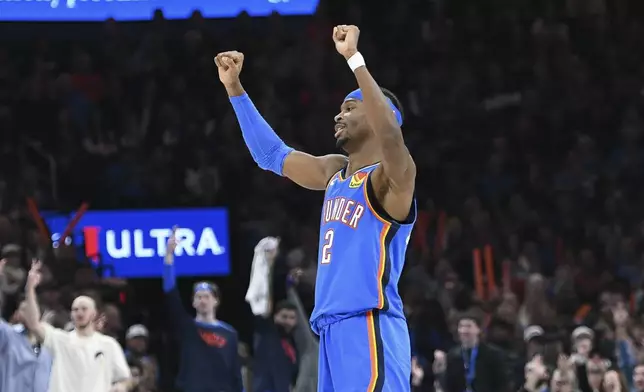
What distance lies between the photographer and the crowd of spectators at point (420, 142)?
36.9 feet

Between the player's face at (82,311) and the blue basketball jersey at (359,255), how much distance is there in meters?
3.94

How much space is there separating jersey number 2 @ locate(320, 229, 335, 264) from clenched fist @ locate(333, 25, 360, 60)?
2.27 feet

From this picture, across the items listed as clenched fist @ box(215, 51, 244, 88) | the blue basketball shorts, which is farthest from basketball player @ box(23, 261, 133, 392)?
the blue basketball shorts

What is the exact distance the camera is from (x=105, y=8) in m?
11.1

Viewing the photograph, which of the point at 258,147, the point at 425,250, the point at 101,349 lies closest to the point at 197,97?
the point at 425,250

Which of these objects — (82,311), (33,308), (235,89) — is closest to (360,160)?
(235,89)

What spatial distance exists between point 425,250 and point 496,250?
0.87 meters

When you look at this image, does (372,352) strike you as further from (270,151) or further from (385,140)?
(270,151)

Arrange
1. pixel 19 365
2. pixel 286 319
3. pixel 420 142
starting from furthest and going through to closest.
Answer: pixel 420 142
pixel 286 319
pixel 19 365

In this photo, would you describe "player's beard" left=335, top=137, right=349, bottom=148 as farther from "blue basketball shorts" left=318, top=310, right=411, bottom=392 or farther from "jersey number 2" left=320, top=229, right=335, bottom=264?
"blue basketball shorts" left=318, top=310, right=411, bottom=392

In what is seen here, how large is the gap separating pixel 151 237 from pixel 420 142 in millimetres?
3528

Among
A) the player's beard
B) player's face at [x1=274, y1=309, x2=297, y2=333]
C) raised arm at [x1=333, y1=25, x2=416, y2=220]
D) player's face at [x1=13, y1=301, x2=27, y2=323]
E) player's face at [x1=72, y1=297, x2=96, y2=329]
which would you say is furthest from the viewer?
player's face at [x1=274, y1=309, x2=297, y2=333]

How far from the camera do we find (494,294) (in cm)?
1160

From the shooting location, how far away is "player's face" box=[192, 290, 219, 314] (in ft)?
30.7
